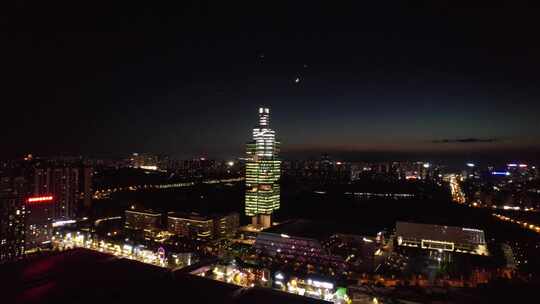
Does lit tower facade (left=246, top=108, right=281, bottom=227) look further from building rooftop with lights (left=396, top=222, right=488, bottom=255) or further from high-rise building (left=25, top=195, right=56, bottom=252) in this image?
high-rise building (left=25, top=195, right=56, bottom=252)

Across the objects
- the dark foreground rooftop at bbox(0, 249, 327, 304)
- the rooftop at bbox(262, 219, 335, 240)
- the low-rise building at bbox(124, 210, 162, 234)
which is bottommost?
the low-rise building at bbox(124, 210, 162, 234)

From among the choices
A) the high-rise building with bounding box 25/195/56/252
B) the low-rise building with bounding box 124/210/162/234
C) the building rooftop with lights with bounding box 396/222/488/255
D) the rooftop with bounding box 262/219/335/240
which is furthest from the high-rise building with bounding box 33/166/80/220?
the building rooftop with lights with bounding box 396/222/488/255

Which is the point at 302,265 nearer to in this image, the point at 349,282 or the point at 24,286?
the point at 349,282

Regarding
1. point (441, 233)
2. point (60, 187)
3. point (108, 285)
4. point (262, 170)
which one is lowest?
point (441, 233)

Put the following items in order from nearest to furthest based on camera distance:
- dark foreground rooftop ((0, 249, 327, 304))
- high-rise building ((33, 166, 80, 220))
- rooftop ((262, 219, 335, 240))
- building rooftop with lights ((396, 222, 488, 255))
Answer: dark foreground rooftop ((0, 249, 327, 304)), rooftop ((262, 219, 335, 240)), building rooftop with lights ((396, 222, 488, 255)), high-rise building ((33, 166, 80, 220))

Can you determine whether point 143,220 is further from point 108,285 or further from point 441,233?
point 441,233

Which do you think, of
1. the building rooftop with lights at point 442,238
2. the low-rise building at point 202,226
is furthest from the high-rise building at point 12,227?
the building rooftop with lights at point 442,238

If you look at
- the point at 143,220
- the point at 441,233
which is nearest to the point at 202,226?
the point at 143,220
